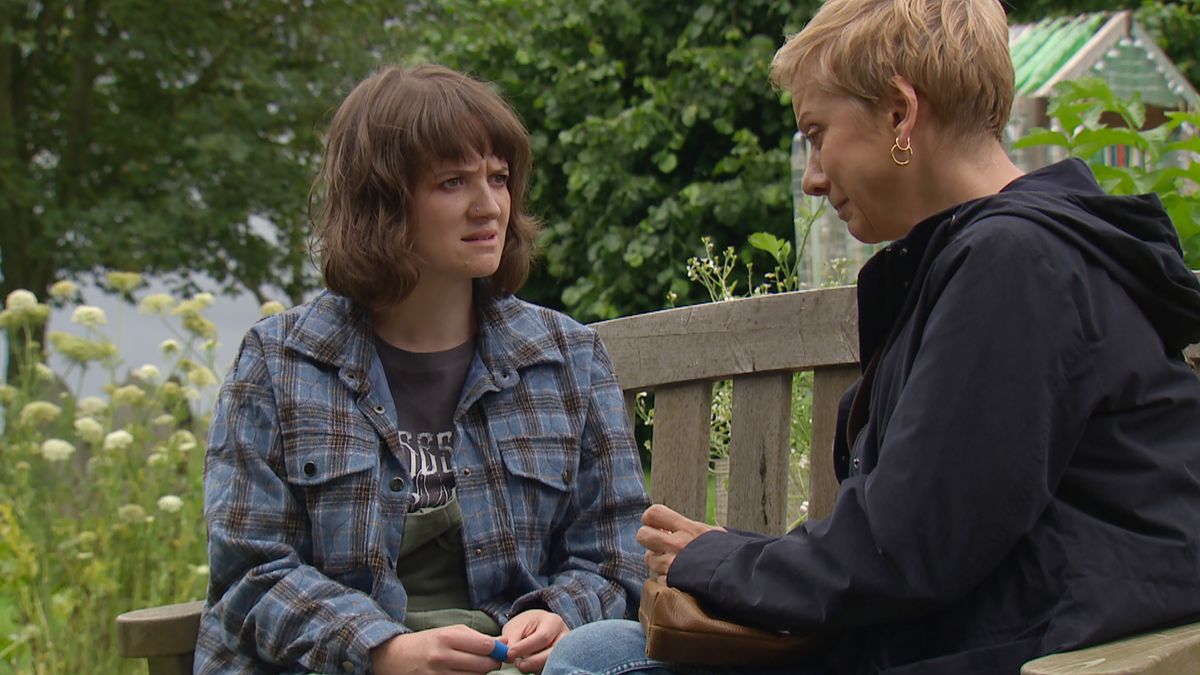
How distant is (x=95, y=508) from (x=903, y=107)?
3825 mm

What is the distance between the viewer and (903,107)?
194 cm

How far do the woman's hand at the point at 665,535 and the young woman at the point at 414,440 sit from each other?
18.5 inches

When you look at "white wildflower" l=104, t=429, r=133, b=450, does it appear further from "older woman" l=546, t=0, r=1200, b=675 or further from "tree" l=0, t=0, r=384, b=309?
"tree" l=0, t=0, r=384, b=309

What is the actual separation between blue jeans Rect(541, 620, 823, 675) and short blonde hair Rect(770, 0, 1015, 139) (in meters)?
0.77

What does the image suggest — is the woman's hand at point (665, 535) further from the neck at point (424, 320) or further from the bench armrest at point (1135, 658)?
the neck at point (424, 320)

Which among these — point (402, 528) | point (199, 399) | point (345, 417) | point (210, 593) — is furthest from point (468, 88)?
point (199, 399)

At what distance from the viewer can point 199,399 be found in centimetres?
470

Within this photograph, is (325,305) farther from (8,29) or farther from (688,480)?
(8,29)

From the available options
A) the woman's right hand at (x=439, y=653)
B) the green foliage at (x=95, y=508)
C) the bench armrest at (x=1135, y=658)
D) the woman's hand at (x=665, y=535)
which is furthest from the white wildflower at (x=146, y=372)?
the bench armrest at (x=1135, y=658)

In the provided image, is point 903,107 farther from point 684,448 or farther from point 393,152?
point 684,448

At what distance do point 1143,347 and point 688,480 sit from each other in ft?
4.21

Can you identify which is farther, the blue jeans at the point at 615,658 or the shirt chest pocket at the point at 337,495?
the shirt chest pocket at the point at 337,495

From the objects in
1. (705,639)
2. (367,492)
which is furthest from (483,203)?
(705,639)

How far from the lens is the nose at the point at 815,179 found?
82.0 inches
